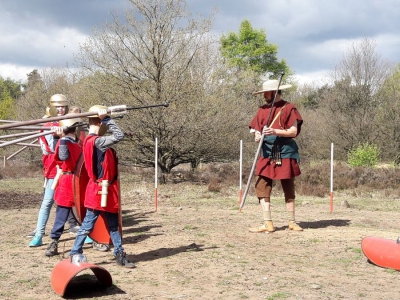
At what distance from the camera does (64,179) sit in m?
6.52

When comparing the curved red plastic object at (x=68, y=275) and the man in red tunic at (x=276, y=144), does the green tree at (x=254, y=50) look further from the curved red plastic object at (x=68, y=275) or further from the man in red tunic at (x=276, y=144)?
the curved red plastic object at (x=68, y=275)

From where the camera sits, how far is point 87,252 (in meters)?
6.57

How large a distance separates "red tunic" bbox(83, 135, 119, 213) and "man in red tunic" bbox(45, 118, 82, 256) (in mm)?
893

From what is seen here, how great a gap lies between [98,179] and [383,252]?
3.08 metres

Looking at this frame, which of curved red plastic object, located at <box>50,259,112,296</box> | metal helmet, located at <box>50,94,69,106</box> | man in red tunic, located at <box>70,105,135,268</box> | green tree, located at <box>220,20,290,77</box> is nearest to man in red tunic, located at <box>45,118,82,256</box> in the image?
metal helmet, located at <box>50,94,69,106</box>

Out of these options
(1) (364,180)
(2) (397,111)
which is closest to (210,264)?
(1) (364,180)

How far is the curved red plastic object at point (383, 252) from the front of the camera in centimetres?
561

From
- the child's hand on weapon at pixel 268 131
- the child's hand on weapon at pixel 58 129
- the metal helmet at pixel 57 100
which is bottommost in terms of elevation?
the child's hand on weapon at pixel 58 129

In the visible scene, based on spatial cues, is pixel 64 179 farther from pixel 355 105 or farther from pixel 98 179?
pixel 355 105

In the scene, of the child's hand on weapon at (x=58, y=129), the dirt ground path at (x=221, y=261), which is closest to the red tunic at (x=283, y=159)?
the dirt ground path at (x=221, y=261)

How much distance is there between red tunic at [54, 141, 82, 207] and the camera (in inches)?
254

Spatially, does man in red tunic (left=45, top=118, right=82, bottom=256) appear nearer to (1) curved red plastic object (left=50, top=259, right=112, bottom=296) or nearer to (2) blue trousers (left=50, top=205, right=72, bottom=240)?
(2) blue trousers (left=50, top=205, right=72, bottom=240)

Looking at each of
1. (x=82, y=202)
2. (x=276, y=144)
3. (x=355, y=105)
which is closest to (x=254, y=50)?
(x=355, y=105)

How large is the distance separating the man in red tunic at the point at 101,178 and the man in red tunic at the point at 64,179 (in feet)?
2.77
